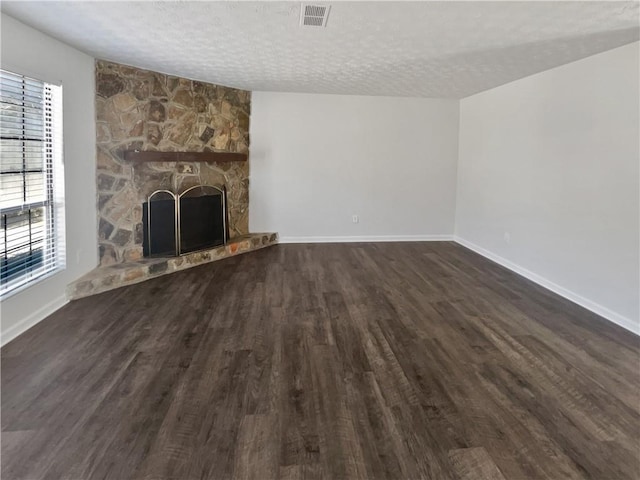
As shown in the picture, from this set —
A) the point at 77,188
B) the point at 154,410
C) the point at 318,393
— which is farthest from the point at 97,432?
the point at 77,188

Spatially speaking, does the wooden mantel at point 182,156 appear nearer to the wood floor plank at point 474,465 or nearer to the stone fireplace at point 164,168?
the stone fireplace at point 164,168

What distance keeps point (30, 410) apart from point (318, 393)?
59.4 inches

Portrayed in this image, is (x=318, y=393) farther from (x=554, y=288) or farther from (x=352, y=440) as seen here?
(x=554, y=288)

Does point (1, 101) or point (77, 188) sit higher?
point (1, 101)

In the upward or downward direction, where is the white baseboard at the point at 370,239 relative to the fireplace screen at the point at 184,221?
downward

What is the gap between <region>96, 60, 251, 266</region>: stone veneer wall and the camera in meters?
4.36

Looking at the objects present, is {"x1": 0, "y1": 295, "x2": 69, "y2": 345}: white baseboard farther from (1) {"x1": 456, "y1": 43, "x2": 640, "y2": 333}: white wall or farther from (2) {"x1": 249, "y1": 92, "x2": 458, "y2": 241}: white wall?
(1) {"x1": 456, "y1": 43, "x2": 640, "y2": 333}: white wall

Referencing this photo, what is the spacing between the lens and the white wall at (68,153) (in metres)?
3.01

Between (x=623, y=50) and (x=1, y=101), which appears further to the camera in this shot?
(x=623, y=50)

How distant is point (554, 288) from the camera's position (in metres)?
4.27

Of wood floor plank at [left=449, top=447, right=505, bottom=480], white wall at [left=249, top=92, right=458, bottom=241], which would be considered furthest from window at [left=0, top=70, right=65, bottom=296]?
wood floor plank at [left=449, top=447, right=505, bottom=480]

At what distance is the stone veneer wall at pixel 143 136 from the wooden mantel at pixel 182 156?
0.09 m

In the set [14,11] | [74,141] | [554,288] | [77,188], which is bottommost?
[554,288]

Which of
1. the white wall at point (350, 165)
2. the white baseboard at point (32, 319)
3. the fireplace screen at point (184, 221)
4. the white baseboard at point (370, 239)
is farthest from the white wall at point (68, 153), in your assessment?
the white baseboard at point (370, 239)
